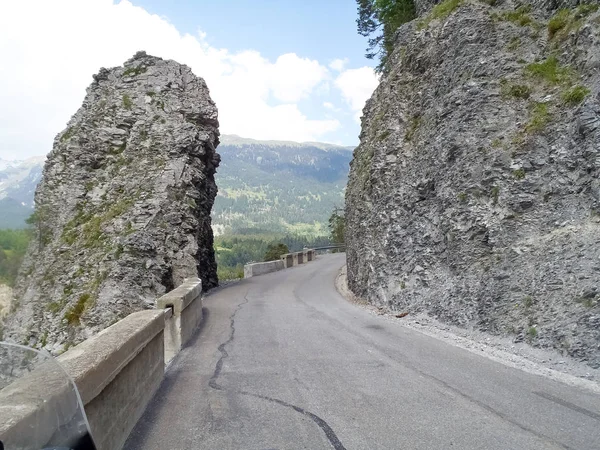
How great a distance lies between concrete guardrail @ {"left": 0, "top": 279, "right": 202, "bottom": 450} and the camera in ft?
7.20

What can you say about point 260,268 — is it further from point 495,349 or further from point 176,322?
point 495,349

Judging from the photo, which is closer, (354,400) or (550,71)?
(354,400)

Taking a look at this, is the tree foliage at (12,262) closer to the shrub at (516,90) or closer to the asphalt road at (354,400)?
the asphalt road at (354,400)

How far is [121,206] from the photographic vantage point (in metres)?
23.9

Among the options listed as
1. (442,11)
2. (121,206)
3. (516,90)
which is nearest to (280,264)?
(121,206)

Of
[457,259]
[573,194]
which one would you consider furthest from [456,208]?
[573,194]

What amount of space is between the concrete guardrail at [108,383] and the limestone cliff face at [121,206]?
14676mm

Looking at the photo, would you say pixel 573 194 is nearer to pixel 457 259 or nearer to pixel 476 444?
pixel 457 259

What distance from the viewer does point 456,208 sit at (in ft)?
44.8

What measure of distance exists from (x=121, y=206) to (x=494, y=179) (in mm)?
18548

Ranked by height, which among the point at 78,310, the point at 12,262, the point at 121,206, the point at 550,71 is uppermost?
the point at 550,71

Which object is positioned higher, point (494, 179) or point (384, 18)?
point (384, 18)

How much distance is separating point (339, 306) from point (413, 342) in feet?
22.2

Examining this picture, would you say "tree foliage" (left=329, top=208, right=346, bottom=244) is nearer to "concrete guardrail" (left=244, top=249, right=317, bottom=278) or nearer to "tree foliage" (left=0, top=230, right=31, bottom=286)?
"concrete guardrail" (left=244, top=249, right=317, bottom=278)
